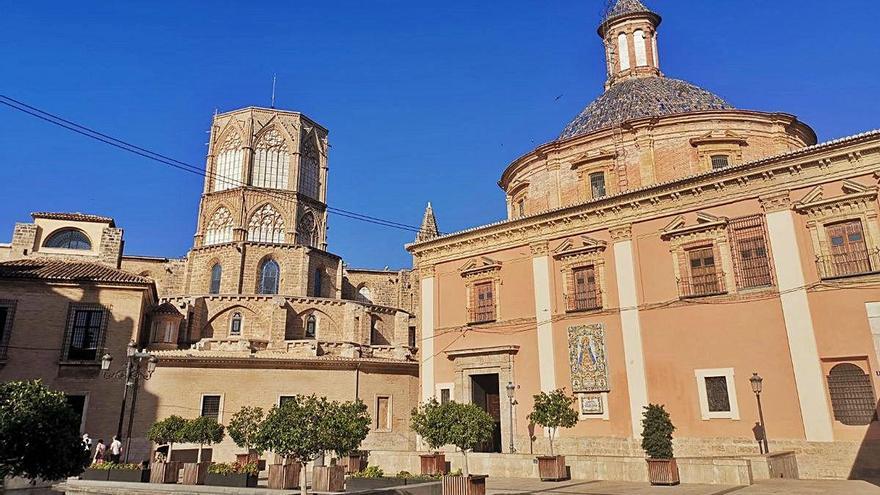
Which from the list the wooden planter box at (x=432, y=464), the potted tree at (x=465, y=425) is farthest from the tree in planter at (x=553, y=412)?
the potted tree at (x=465, y=425)

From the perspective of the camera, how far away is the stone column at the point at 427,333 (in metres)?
22.9

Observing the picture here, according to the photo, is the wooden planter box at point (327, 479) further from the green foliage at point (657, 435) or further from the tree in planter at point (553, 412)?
the green foliage at point (657, 435)

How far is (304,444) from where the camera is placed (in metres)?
11.4

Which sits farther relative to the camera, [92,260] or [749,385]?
[92,260]

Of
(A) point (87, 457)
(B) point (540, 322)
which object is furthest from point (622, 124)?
(A) point (87, 457)

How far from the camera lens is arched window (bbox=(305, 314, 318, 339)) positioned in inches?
1505

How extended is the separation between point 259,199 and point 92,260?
15333mm

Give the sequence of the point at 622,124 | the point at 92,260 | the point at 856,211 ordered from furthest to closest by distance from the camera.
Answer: the point at 92,260
the point at 622,124
the point at 856,211

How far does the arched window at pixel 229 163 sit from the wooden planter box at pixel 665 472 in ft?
120

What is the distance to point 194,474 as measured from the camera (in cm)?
1554

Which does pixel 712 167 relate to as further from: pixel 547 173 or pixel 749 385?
pixel 749 385

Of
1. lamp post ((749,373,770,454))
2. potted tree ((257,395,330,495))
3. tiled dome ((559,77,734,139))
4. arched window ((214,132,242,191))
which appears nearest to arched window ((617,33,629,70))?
Answer: tiled dome ((559,77,734,139))

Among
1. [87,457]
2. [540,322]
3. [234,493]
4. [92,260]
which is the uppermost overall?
[92,260]

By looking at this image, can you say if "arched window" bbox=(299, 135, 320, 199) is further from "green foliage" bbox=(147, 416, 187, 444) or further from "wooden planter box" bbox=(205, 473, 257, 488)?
"wooden planter box" bbox=(205, 473, 257, 488)
